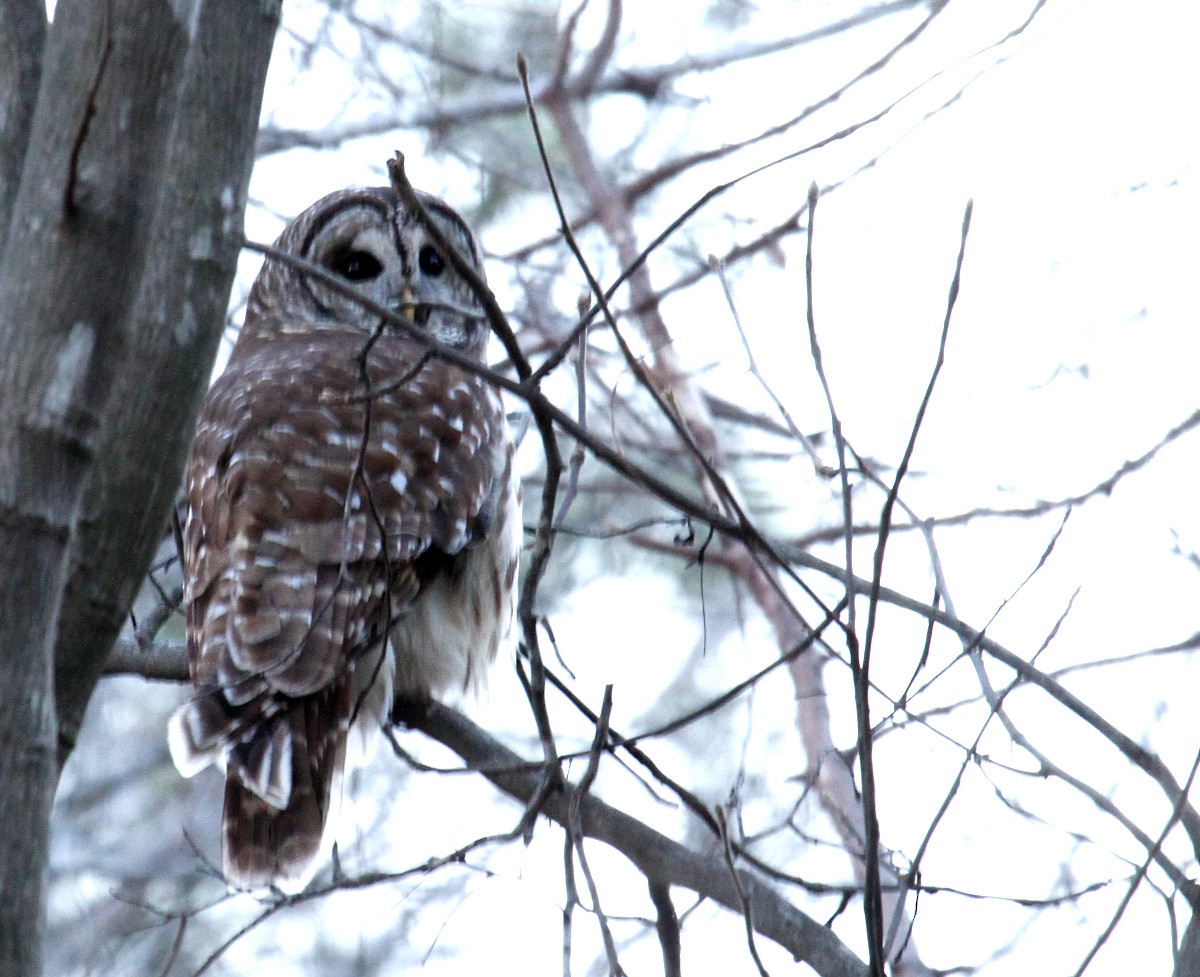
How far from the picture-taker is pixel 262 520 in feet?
11.2

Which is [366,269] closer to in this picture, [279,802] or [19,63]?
[279,802]

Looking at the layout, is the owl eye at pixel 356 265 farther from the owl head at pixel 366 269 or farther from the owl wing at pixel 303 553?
the owl wing at pixel 303 553

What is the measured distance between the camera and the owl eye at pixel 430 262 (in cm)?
484

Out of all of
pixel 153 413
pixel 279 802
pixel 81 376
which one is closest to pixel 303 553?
pixel 279 802

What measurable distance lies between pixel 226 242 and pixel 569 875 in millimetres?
940

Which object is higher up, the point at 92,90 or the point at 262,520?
the point at 262,520

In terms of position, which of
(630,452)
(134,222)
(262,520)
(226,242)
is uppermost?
(630,452)

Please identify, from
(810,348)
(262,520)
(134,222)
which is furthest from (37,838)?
(262,520)

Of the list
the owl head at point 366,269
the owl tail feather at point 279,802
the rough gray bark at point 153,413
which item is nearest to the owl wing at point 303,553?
the owl tail feather at point 279,802

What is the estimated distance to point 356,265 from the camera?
4941 mm

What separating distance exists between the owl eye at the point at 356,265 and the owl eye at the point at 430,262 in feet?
0.42

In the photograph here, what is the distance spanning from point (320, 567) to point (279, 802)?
512 millimetres

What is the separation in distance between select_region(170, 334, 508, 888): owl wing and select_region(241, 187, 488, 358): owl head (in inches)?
Answer: 31.3

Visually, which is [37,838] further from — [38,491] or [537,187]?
[537,187]
